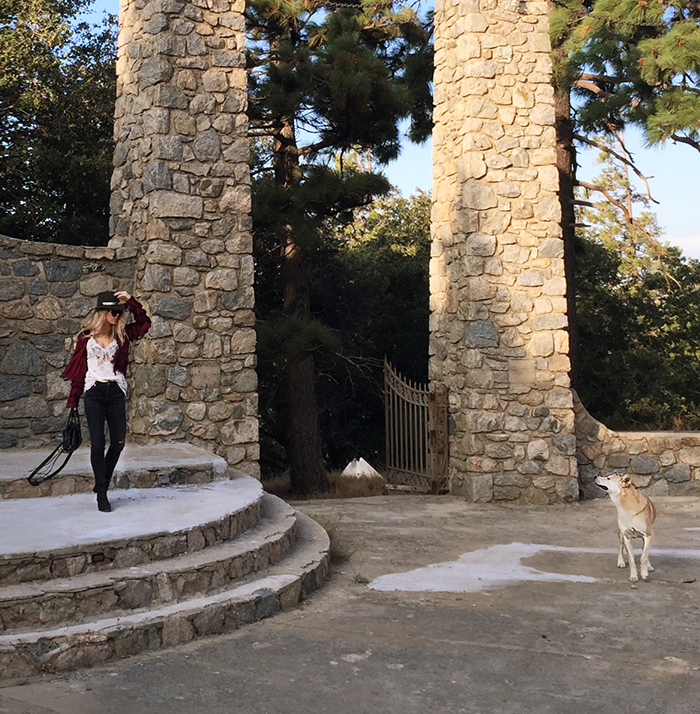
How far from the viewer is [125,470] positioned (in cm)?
697

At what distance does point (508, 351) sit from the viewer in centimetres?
1008

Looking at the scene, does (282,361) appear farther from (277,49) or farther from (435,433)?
(277,49)

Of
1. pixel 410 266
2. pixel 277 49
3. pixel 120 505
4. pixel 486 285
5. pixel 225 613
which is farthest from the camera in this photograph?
pixel 410 266

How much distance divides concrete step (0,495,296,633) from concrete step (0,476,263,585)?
0.06m

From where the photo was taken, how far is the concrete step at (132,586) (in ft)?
15.1

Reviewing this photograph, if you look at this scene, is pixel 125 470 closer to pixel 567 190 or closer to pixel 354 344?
pixel 567 190

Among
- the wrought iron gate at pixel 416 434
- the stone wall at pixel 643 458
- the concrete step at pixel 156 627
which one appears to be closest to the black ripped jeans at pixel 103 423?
the concrete step at pixel 156 627

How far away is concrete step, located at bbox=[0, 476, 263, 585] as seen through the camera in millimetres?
4926

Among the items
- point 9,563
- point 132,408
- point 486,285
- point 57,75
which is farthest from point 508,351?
point 57,75

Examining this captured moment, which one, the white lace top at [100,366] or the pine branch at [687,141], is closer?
the white lace top at [100,366]

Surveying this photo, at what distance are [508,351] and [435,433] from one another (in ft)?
4.30

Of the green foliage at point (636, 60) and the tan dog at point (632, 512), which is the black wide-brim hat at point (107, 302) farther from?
the green foliage at point (636, 60)

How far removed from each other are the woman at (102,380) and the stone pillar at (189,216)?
2.91 m

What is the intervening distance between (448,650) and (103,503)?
8.23 feet
